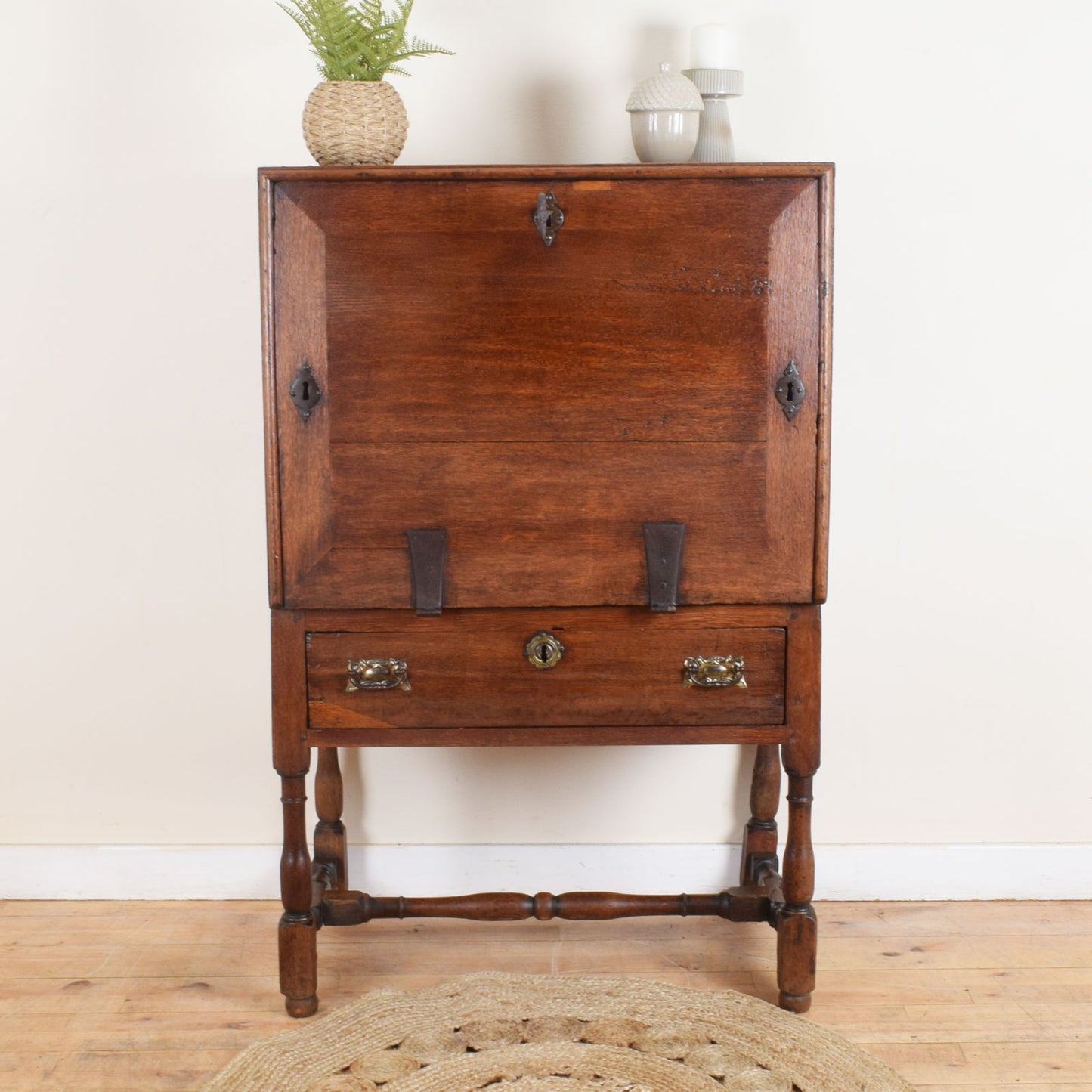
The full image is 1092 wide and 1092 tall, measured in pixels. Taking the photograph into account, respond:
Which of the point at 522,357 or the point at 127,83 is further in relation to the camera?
the point at 127,83

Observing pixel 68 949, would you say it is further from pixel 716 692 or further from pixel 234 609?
pixel 716 692

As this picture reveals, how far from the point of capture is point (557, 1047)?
1820 millimetres

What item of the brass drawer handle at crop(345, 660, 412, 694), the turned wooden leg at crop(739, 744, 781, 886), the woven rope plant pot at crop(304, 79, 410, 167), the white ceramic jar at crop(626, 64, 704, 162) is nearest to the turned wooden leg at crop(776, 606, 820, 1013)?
the turned wooden leg at crop(739, 744, 781, 886)

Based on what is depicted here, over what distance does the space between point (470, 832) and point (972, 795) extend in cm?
108

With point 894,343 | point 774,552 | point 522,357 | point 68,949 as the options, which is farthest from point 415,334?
point 68,949

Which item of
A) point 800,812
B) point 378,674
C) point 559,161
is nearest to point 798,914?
point 800,812

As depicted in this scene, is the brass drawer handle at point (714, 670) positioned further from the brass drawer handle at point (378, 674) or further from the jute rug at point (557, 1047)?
the jute rug at point (557, 1047)

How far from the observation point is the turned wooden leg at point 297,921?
192 cm

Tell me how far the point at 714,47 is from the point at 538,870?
166 centimetres

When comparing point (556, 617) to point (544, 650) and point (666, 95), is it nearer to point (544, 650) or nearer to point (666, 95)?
point (544, 650)

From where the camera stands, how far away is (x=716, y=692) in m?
1.87

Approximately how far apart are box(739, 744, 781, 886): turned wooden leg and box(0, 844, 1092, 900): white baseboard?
0.09 meters

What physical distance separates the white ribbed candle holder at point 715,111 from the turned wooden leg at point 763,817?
45.2 inches

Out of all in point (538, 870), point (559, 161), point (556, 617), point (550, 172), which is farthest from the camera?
point (538, 870)
